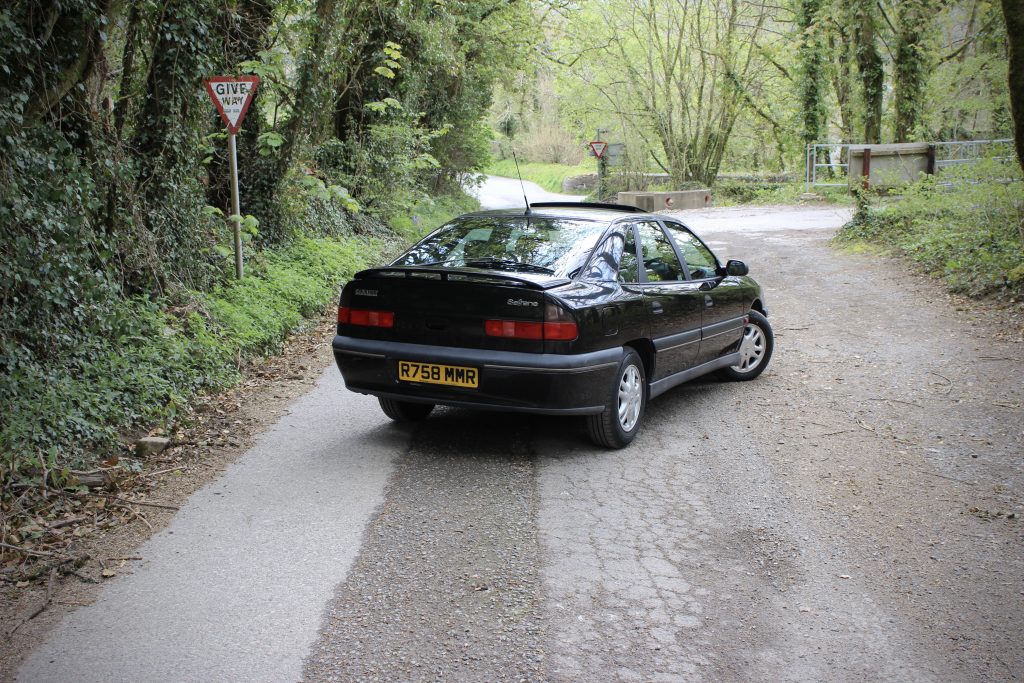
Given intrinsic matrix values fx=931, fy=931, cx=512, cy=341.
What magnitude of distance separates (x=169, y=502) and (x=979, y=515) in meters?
4.77

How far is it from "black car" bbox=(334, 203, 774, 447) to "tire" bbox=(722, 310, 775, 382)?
129cm

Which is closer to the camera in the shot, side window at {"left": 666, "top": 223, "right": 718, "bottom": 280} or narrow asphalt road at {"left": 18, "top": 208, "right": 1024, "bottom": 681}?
narrow asphalt road at {"left": 18, "top": 208, "right": 1024, "bottom": 681}

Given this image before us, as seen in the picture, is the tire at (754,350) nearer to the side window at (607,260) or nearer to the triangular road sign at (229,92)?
the side window at (607,260)

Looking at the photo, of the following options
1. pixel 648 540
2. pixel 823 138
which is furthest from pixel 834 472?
pixel 823 138

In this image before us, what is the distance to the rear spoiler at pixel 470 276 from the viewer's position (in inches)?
238

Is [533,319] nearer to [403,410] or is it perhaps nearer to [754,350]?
[403,410]

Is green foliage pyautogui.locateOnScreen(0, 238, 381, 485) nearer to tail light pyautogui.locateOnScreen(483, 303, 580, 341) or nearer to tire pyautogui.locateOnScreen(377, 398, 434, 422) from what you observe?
tire pyautogui.locateOnScreen(377, 398, 434, 422)

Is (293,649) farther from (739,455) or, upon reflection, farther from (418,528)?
(739,455)

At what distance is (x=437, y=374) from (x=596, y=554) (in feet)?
6.28

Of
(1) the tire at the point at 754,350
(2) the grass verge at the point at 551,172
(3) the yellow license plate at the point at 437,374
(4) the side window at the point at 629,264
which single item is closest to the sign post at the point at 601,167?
(2) the grass verge at the point at 551,172

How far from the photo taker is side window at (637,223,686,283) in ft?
23.6

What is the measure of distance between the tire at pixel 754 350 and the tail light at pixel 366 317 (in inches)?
149

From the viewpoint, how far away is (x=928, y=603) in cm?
426

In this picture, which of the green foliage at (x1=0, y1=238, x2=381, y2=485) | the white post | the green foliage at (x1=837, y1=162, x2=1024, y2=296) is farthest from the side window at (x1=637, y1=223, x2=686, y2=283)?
the green foliage at (x1=837, y1=162, x2=1024, y2=296)
